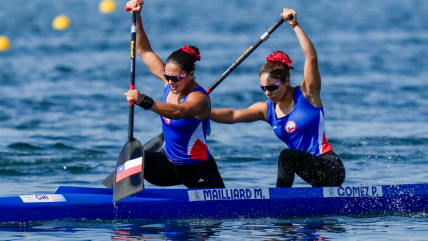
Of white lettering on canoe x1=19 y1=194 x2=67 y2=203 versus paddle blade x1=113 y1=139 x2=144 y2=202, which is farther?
white lettering on canoe x1=19 y1=194 x2=67 y2=203

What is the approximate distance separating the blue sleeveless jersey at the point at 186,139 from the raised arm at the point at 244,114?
16.5 inches

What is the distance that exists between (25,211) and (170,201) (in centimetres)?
130

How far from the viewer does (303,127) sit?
608 cm

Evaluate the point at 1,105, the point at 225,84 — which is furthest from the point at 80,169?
the point at 225,84

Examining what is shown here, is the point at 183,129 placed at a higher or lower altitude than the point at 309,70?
lower

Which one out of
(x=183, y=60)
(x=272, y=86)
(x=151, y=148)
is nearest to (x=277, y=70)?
(x=272, y=86)

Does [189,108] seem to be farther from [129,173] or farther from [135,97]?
[129,173]

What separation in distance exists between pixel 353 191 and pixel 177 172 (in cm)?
171

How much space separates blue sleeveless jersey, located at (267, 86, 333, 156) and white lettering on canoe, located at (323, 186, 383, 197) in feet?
1.26

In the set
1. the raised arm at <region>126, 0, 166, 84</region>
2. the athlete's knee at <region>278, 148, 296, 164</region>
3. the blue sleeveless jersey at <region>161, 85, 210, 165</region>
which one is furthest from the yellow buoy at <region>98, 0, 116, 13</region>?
the athlete's knee at <region>278, 148, 296, 164</region>

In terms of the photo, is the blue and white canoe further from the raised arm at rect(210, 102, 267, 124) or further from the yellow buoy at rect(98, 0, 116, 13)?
the yellow buoy at rect(98, 0, 116, 13)

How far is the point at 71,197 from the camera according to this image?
6.07m

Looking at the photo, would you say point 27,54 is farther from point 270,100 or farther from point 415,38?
point 270,100

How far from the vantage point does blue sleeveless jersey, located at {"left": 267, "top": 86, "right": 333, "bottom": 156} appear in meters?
6.07
